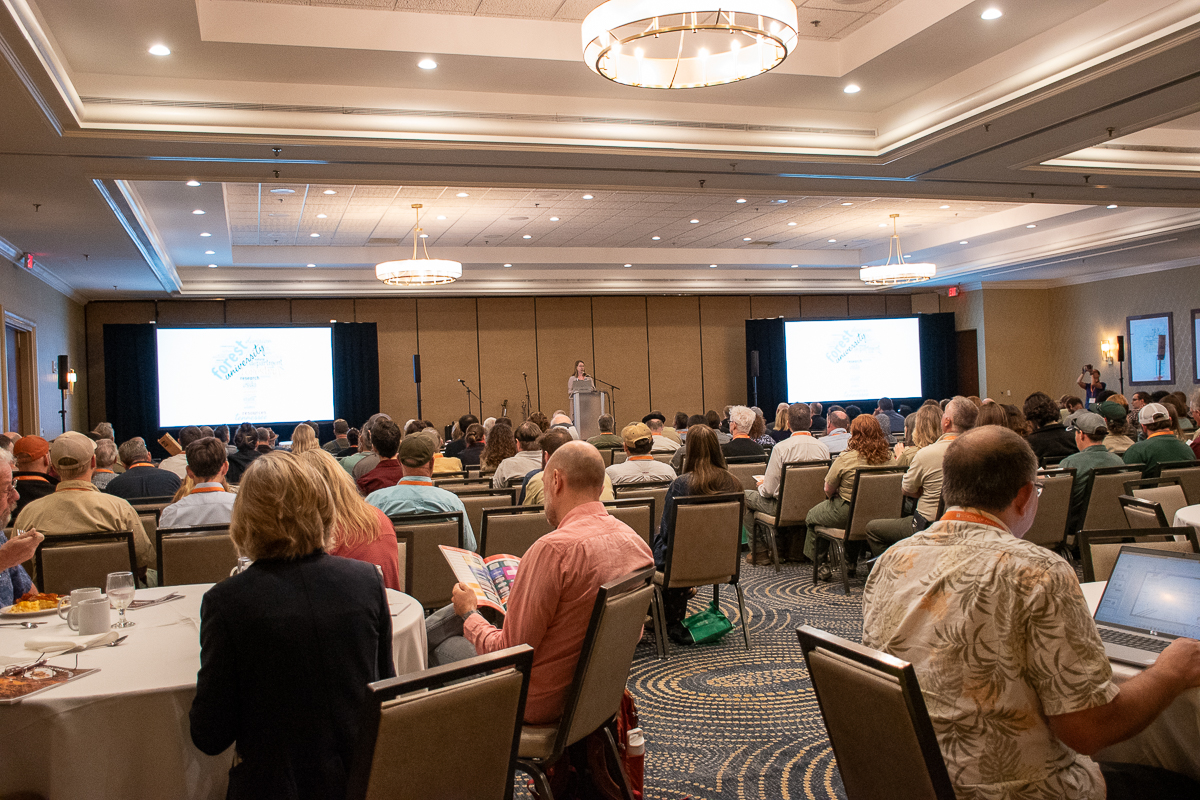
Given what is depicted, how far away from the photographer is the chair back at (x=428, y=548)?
3.73 metres

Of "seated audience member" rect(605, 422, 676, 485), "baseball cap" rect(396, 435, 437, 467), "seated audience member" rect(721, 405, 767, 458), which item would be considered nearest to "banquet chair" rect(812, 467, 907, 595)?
"seated audience member" rect(605, 422, 676, 485)

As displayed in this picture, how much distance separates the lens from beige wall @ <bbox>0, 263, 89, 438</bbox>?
9.90 metres

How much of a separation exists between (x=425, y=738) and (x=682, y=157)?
612 cm

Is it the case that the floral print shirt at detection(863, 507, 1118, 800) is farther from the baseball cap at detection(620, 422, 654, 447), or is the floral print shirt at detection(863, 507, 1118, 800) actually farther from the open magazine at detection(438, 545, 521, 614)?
the baseball cap at detection(620, 422, 654, 447)

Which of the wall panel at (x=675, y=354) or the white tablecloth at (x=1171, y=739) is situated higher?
the wall panel at (x=675, y=354)

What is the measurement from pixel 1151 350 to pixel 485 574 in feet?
54.5

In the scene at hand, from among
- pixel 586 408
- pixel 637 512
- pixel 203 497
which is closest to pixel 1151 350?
pixel 586 408

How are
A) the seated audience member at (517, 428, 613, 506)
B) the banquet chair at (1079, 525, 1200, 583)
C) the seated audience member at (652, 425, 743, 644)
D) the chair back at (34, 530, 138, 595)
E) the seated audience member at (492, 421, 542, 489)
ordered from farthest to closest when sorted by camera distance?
1. the seated audience member at (492, 421, 542, 489)
2. the seated audience member at (652, 425, 743, 644)
3. the seated audience member at (517, 428, 613, 506)
4. the chair back at (34, 530, 138, 595)
5. the banquet chair at (1079, 525, 1200, 583)

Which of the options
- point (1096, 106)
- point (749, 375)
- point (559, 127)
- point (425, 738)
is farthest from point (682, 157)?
point (749, 375)

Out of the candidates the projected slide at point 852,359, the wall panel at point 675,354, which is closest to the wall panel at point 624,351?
the wall panel at point 675,354

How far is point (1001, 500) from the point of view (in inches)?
73.2

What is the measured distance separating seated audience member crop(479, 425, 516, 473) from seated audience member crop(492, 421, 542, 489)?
5 centimetres

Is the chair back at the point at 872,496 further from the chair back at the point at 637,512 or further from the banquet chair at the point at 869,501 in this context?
the chair back at the point at 637,512

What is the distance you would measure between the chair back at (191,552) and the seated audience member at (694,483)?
223cm
